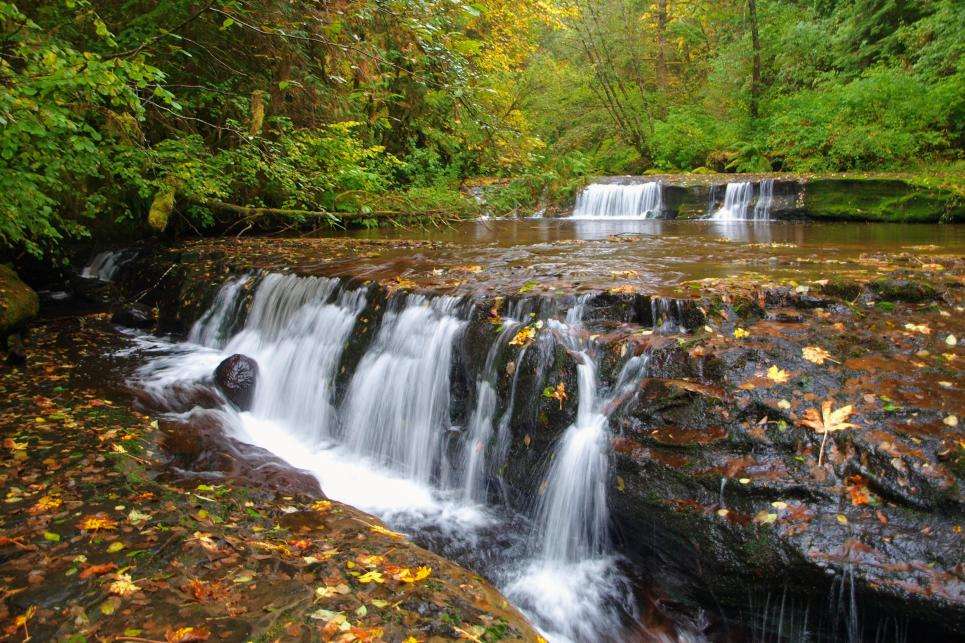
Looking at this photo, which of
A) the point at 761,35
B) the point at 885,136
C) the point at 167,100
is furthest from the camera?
the point at 761,35

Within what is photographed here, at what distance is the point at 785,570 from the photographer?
3.15 m

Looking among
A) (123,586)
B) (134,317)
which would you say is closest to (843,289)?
(123,586)

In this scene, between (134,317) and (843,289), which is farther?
(134,317)

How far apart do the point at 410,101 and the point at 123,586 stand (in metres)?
9.23

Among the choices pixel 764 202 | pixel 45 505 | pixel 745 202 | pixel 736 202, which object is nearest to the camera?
pixel 45 505

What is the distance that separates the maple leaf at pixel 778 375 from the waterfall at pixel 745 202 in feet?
36.2

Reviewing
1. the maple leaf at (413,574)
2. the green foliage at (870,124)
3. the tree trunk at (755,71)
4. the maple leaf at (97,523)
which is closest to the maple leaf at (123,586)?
the maple leaf at (97,523)

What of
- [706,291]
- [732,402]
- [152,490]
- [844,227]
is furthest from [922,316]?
[844,227]

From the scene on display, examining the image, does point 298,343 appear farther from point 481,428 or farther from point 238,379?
point 481,428

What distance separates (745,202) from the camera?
14.1 metres

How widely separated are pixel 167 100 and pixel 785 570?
6023 mm

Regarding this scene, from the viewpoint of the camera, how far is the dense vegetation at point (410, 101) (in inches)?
233

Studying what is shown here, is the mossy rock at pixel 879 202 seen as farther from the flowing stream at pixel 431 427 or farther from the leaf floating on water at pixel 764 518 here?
the leaf floating on water at pixel 764 518

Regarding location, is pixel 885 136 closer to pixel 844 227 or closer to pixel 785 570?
pixel 844 227
